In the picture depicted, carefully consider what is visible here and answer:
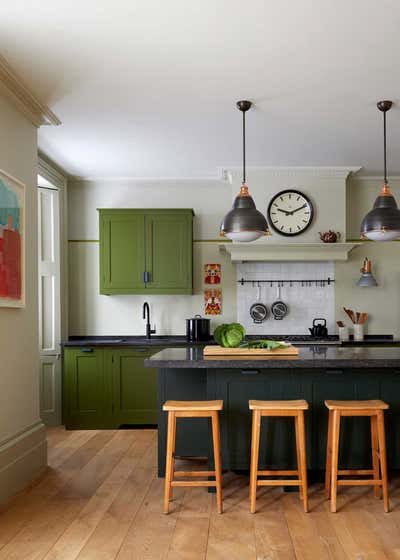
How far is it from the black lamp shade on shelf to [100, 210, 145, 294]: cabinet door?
225 cm

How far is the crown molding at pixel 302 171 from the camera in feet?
19.2

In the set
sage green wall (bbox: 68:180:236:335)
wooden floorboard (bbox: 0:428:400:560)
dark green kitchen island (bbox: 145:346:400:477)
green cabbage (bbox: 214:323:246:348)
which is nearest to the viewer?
wooden floorboard (bbox: 0:428:400:560)

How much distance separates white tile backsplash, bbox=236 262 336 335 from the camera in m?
6.29

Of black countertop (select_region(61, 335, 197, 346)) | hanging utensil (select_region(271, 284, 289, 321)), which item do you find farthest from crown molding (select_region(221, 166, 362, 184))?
black countertop (select_region(61, 335, 197, 346))

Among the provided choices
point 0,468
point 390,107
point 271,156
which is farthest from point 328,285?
point 0,468

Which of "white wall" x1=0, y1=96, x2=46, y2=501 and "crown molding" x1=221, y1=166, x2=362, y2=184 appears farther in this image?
"crown molding" x1=221, y1=166, x2=362, y2=184

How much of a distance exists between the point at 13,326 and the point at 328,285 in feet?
12.5

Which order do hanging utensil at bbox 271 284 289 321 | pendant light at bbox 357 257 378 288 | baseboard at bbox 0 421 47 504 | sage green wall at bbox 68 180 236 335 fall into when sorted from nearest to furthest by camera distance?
baseboard at bbox 0 421 47 504
pendant light at bbox 357 257 378 288
hanging utensil at bbox 271 284 289 321
sage green wall at bbox 68 180 236 335

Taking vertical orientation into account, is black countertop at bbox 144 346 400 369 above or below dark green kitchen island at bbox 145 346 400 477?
above

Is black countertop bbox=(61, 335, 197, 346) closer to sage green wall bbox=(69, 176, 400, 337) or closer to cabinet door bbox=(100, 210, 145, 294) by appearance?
sage green wall bbox=(69, 176, 400, 337)

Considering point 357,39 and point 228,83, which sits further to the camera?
point 228,83

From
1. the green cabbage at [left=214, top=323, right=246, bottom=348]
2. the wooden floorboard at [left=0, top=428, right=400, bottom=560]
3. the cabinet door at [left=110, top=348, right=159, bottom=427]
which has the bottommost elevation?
the wooden floorboard at [left=0, top=428, right=400, bottom=560]

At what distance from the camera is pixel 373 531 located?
3.06m

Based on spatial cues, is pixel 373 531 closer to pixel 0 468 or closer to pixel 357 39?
pixel 0 468
